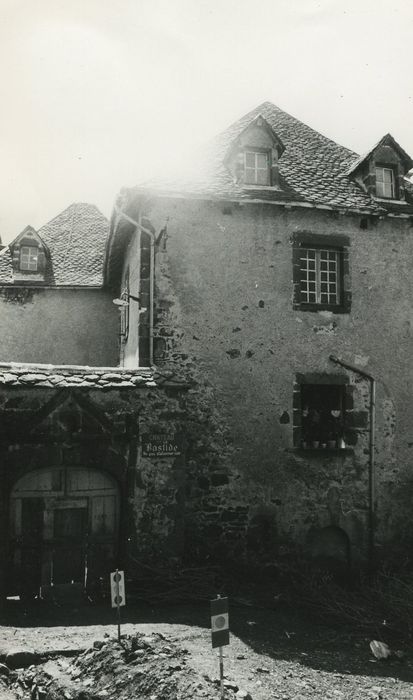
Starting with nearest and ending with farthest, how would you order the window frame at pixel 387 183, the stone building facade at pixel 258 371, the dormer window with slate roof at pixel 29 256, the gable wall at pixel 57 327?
the stone building facade at pixel 258 371
the window frame at pixel 387 183
the gable wall at pixel 57 327
the dormer window with slate roof at pixel 29 256

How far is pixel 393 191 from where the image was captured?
1438cm

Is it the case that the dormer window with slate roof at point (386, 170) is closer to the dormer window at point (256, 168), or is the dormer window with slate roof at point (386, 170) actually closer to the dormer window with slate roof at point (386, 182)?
the dormer window with slate roof at point (386, 182)

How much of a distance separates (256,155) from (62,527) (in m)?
8.84

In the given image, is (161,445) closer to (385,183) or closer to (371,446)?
(371,446)

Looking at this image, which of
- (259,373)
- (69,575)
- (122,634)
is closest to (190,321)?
(259,373)

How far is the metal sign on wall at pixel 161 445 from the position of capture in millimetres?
10555

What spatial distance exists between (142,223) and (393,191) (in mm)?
6100

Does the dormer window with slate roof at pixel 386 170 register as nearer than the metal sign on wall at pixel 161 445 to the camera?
No

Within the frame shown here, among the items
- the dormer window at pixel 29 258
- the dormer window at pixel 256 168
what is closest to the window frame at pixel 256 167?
the dormer window at pixel 256 168

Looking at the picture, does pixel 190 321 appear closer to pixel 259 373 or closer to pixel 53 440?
pixel 259 373

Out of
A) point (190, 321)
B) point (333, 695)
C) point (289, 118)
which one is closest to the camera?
point (333, 695)

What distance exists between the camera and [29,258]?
61.7ft

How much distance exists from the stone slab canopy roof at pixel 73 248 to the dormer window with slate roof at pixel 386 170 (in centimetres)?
832

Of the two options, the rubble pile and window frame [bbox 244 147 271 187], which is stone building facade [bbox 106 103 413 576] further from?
the rubble pile
